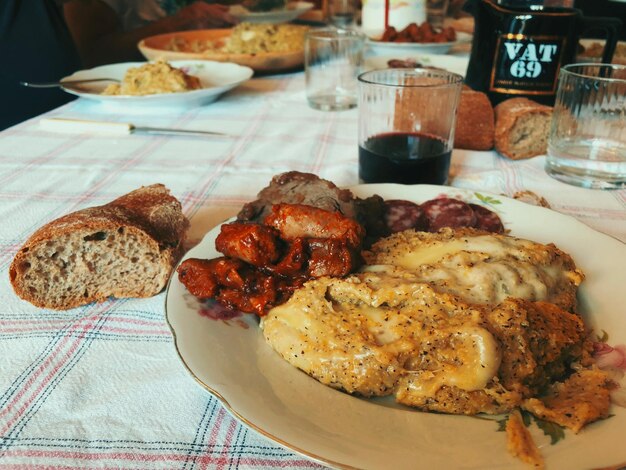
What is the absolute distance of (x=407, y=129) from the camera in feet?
6.35

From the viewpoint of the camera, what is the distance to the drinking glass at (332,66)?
9.46 ft

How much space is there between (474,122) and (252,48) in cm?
192

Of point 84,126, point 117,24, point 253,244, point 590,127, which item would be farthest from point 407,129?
point 117,24

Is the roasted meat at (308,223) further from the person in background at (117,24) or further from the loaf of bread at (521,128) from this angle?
the person in background at (117,24)

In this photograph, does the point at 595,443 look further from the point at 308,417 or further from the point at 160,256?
the point at 160,256

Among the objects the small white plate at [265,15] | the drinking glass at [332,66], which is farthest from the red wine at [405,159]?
the small white plate at [265,15]

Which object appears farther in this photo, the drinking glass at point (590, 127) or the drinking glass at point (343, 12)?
the drinking glass at point (343, 12)

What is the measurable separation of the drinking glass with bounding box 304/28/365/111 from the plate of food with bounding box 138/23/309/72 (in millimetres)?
558

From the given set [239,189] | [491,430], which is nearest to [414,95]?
[239,189]

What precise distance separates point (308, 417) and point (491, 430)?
0.30m

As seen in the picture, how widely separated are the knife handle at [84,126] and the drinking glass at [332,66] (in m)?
1.07

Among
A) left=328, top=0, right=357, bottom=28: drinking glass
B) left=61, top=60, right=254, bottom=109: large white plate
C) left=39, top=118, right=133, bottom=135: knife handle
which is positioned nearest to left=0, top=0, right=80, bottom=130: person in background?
left=61, top=60, right=254, bottom=109: large white plate

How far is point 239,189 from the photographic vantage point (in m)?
2.02

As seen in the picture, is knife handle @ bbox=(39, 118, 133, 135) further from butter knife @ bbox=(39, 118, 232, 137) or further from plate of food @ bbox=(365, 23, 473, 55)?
plate of food @ bbox=(365, 23, 473, 55)
